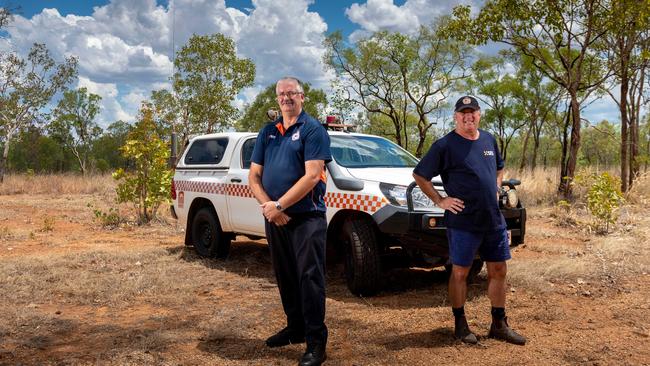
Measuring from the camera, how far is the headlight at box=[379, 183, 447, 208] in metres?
5.12

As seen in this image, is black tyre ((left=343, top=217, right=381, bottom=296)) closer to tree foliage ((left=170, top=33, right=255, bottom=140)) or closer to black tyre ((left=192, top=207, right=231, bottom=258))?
black tyre ((left=192, top=207, right=231, bottom=258))

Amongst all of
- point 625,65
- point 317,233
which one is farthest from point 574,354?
point 625,65

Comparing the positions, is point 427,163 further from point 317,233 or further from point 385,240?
point 385,240

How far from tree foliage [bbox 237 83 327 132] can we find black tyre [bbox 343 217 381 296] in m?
33.0

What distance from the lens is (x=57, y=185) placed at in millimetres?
21984

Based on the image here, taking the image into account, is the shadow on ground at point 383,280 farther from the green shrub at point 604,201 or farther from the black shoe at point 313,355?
the green shrub at point 604,201

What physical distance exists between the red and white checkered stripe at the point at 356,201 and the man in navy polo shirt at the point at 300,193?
140 cm

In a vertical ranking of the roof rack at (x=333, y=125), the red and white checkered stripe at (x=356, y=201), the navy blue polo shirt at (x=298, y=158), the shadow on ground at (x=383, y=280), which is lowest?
the shadow on ground at (x=383, y=280)

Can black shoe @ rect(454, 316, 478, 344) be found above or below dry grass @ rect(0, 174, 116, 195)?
below

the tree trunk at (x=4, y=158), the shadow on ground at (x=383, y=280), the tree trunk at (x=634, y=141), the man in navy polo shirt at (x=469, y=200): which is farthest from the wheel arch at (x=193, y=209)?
the tree trunk at (x=4, y=158)

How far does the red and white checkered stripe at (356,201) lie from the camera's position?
16.9ft

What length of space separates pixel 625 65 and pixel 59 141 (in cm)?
4979

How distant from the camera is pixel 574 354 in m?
3.96

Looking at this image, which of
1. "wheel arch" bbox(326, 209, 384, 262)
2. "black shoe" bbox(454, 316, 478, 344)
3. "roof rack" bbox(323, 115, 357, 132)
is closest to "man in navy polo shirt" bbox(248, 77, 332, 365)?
"black shoe" bbox(454, 316, 478, 344)
